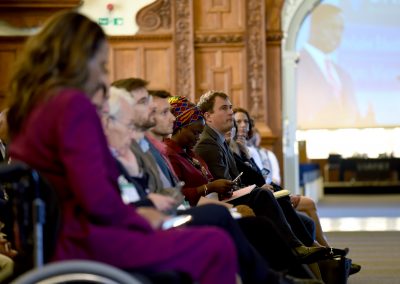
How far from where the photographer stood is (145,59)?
13.2 meters

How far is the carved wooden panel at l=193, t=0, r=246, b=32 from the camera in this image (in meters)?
13.2

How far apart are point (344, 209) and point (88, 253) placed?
44.3 feet

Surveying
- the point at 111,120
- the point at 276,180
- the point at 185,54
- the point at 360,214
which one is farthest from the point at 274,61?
the point at 111,120

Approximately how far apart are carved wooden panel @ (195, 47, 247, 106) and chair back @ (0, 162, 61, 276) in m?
10.2

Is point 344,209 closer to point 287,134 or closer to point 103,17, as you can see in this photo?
A: point 287,134

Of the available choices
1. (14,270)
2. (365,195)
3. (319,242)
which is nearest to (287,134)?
(319,242)

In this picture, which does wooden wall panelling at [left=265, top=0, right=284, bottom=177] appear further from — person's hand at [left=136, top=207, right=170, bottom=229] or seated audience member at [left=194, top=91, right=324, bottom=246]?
person's hand at [left=136, top=207, right=170, bottom=229]

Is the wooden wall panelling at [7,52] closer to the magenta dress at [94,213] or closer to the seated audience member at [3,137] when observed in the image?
the seated audience member at [3,137]

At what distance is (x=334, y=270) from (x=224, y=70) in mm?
7465

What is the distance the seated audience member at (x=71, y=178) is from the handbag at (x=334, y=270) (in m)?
2.97

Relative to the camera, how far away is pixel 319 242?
24.1 ft

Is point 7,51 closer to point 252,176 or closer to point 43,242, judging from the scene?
point 252,176

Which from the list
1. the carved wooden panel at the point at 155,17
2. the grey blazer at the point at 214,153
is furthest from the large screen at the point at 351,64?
the grey blazer at the point at 214,153

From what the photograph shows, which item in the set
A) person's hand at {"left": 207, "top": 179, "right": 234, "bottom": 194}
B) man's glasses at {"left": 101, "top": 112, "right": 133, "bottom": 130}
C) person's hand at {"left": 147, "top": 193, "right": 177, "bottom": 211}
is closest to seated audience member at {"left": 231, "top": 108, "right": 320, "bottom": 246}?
person's hand at {"left": 207, "top": 179, "right": 234, "bottom": 194}
